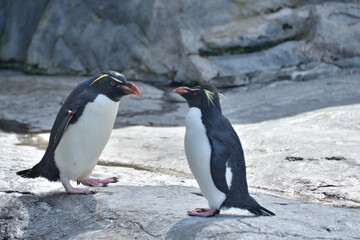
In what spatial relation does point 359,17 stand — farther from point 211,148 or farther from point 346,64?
point 211,148

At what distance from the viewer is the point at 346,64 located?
8.16 metres

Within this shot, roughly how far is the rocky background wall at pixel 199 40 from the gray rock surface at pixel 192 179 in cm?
98

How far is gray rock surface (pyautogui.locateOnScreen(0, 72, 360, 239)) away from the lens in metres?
2.83

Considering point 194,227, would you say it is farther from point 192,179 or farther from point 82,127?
point 192,179

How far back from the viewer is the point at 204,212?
2945 millimetres

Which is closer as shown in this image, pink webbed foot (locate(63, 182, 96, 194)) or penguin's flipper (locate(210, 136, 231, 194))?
penguin's flipper (locate(210, 136, 231, 194))

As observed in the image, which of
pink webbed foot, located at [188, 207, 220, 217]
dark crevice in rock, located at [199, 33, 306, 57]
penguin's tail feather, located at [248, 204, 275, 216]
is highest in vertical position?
dark crevice in rock, located at [199, 33, 306, 57]

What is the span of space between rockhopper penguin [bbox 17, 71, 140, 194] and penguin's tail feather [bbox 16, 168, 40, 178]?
4 cm

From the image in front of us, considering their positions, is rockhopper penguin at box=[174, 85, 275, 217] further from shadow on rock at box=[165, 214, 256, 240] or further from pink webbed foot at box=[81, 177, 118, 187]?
pink webbed foot at box=[81, 177, 118, 187]

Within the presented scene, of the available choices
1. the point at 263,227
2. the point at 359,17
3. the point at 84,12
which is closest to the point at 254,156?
the point at 263,227

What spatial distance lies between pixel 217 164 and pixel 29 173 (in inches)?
56.5

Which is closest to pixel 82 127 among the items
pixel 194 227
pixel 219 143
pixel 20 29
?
pixel 219 143

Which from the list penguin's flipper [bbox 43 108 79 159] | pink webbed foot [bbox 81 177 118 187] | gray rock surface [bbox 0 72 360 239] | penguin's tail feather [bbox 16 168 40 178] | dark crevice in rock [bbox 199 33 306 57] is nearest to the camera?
gray rock surface [bbox 0 72 360 239]

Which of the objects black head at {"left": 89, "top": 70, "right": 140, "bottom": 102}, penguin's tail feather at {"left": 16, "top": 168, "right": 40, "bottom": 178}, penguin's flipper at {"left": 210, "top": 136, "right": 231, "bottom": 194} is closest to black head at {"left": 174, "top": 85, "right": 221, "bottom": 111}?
penguin's flipper at {"left": 210, "top": 136, "right": 231, "bottom": 194}
